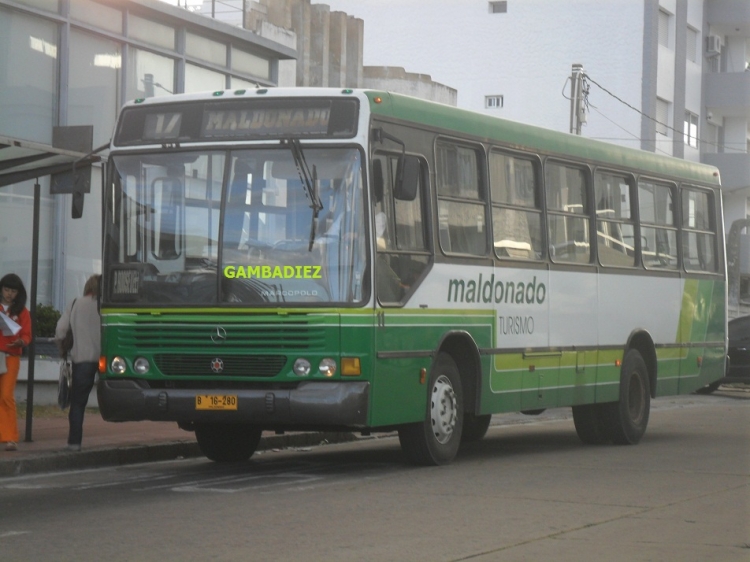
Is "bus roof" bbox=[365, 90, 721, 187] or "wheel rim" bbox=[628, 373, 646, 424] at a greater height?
"bus roof" bbox=[365, 90, 721, 187]

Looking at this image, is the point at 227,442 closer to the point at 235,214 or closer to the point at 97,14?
the point at 235,214

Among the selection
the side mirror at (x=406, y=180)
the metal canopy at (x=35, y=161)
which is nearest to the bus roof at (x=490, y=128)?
the side mirror at (x=406, y=180)

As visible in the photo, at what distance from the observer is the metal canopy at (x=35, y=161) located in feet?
42.0

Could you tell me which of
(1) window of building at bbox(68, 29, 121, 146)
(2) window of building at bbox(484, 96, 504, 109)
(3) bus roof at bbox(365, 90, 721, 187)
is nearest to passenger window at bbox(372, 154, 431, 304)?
(3) bus roof at bbox(365, 90, 721, 187)

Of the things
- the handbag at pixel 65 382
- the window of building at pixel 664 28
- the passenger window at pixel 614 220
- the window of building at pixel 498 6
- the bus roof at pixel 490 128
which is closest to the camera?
the bus roof at pixel 490 128

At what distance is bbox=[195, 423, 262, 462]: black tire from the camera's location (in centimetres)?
1338

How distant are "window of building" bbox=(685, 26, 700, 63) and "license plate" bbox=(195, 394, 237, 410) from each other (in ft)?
130

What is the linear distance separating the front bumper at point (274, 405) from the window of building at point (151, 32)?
35.3 ft

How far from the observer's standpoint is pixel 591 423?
16453mm

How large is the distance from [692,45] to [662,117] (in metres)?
4.19

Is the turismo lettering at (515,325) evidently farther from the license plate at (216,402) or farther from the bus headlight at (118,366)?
the bus headlight at (118,366)

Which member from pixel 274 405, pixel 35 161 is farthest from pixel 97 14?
pixel 274 405

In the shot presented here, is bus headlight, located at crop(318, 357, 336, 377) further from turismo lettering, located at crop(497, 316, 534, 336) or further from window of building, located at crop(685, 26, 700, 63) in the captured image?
window of building, located at crop(685, 26, 700, 63)

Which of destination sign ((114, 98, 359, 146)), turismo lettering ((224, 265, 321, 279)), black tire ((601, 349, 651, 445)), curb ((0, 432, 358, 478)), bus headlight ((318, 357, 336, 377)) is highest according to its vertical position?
destination sign ((114, 98, 359, 146))
